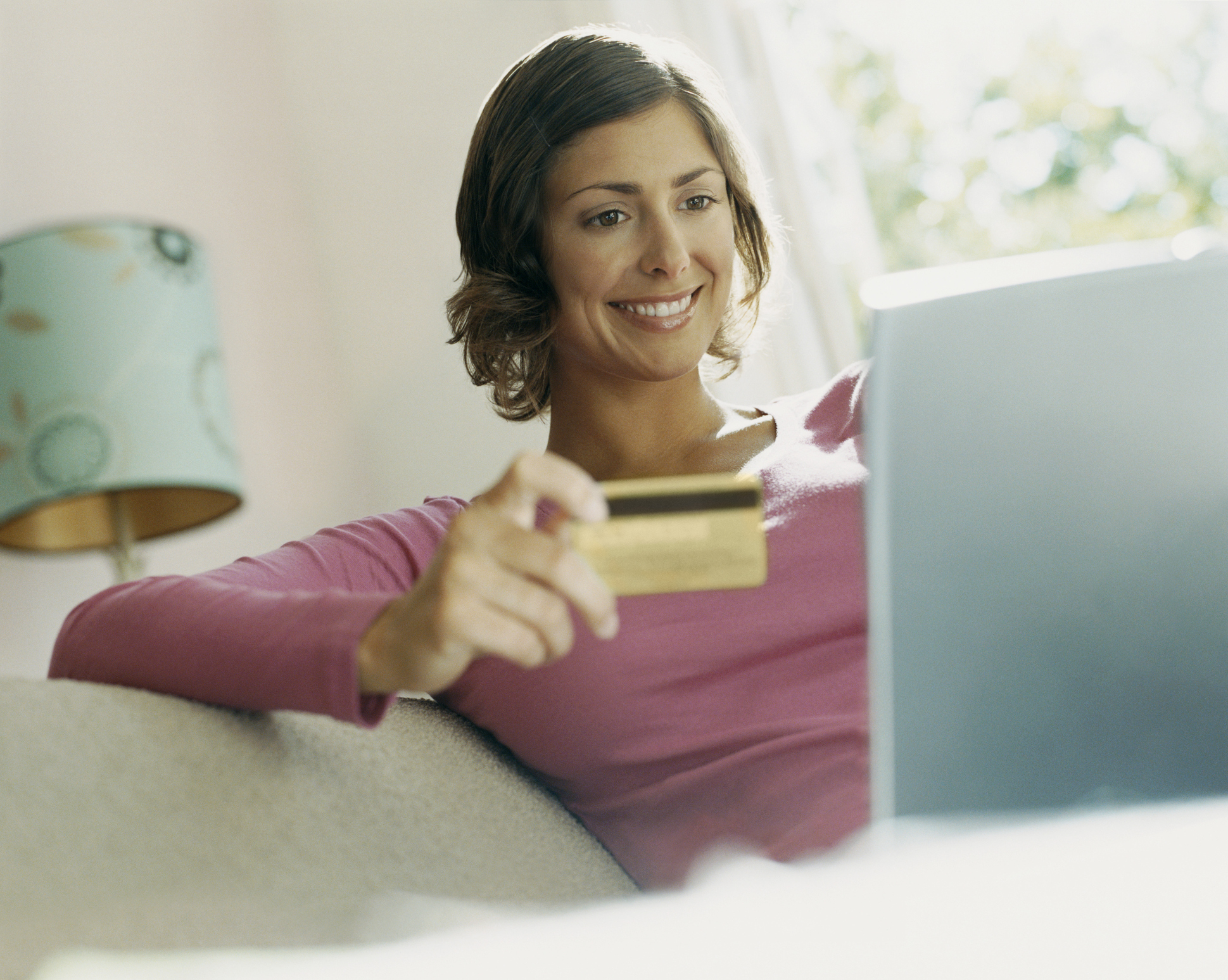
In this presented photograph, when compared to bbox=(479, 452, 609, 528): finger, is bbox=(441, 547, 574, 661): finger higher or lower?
lower

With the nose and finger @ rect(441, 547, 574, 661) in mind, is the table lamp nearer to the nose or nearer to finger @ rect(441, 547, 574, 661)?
the nose

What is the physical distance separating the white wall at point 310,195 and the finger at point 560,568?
1760 mm

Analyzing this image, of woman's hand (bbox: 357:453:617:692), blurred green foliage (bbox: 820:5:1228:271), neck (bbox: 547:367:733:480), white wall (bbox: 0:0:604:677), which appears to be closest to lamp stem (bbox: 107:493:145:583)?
white wall (bbox: 0:0:604:677)

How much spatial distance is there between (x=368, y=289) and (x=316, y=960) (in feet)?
7.92

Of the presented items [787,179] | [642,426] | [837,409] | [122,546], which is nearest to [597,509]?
[837,409]

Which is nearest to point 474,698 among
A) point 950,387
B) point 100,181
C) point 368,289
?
point 950,387

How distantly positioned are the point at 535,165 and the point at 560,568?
792 mm

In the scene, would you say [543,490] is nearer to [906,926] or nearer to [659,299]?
[906,926]

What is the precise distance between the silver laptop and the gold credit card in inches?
4.0

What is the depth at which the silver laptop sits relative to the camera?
45cm

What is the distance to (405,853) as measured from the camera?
2.40ft

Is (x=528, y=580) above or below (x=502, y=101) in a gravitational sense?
below

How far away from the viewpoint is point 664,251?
1225 millimetres

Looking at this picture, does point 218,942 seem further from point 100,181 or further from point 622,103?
point 100,181
